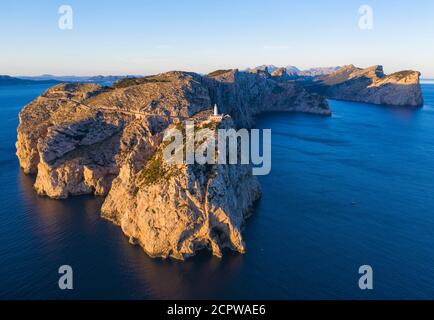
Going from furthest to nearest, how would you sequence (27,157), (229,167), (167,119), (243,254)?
(27,157) < (167,119) < (229,167) < (243,254)

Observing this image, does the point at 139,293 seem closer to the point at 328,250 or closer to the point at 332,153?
the point at 328,250

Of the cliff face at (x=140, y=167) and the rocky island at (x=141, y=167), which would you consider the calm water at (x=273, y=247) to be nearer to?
the rocky island at (x=141, y=167)

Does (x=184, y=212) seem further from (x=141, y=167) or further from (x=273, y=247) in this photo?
(x=141, y=167)

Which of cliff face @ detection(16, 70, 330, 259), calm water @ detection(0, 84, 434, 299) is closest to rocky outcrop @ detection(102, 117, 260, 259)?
cliff face @ detection(16, 70, 330, 259)
